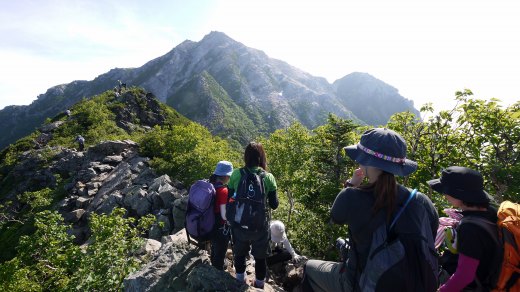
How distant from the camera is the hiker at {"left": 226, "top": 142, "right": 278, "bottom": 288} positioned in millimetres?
4758

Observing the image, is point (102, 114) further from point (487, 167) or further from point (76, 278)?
point (487, 167)

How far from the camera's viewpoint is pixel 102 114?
130 ft

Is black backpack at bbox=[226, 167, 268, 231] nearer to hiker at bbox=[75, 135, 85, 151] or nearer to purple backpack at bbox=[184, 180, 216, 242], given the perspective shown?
purple backpack at bbox=[184, 180, 216, 242]

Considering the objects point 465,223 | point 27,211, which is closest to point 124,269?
point 465,223

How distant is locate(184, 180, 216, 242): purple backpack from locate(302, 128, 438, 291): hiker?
126 inches

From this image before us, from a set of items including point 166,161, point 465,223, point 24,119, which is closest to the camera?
point 465,223

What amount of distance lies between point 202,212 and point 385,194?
3.89 metres

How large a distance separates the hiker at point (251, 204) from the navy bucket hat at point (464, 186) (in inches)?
104

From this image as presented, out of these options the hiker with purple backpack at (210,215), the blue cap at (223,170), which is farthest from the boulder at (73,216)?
the blue cap at (223,170)

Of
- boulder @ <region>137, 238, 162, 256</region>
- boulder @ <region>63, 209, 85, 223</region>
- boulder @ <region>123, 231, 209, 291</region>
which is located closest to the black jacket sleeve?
boulder @ <region>123, 231, 209, 291</region>

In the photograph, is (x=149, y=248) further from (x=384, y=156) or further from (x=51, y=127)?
(x=51, y=127)

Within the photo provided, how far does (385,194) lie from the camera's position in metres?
2.56

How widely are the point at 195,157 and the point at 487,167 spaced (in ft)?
A: 55.0

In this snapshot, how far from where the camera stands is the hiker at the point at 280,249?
6.93 metres
